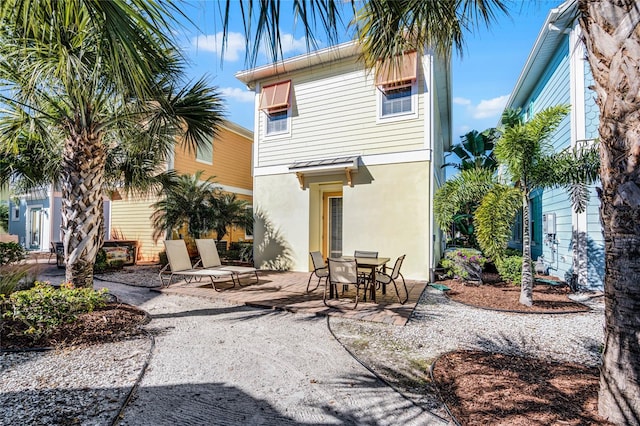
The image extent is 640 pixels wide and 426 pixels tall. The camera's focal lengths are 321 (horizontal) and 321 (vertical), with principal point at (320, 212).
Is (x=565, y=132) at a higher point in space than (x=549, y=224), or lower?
higher

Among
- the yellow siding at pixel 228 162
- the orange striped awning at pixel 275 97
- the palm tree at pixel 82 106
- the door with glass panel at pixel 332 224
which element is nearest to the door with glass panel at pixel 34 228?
the yellow siding at pixel 228 162

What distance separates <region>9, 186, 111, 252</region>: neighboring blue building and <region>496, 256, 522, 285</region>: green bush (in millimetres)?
21476

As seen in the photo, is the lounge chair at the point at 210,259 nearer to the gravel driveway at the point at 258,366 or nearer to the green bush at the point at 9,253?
the gravel driveway at the point at 258,366

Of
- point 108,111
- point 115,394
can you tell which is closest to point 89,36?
point 108,111

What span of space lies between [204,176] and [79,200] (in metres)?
10.9

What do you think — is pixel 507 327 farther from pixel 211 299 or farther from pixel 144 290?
pixel 144 290

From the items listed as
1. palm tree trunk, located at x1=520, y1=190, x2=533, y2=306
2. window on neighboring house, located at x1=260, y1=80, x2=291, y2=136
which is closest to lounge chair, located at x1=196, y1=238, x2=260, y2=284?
window on neighboring house, located at x1=260, y1=80, x2=291, y2=136

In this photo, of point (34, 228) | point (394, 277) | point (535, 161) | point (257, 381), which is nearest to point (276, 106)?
point (394, 277)

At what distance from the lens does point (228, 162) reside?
17.1m

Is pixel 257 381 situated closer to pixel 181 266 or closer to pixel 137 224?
pixel 181 266

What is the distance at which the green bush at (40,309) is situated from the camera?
13.4 feet

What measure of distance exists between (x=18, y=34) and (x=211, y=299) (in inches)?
204

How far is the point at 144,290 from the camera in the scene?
25.7 ft

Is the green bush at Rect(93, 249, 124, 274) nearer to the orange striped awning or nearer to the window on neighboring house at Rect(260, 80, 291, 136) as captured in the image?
the window on neighboring house at Rect(260, 80, 291, 136)
